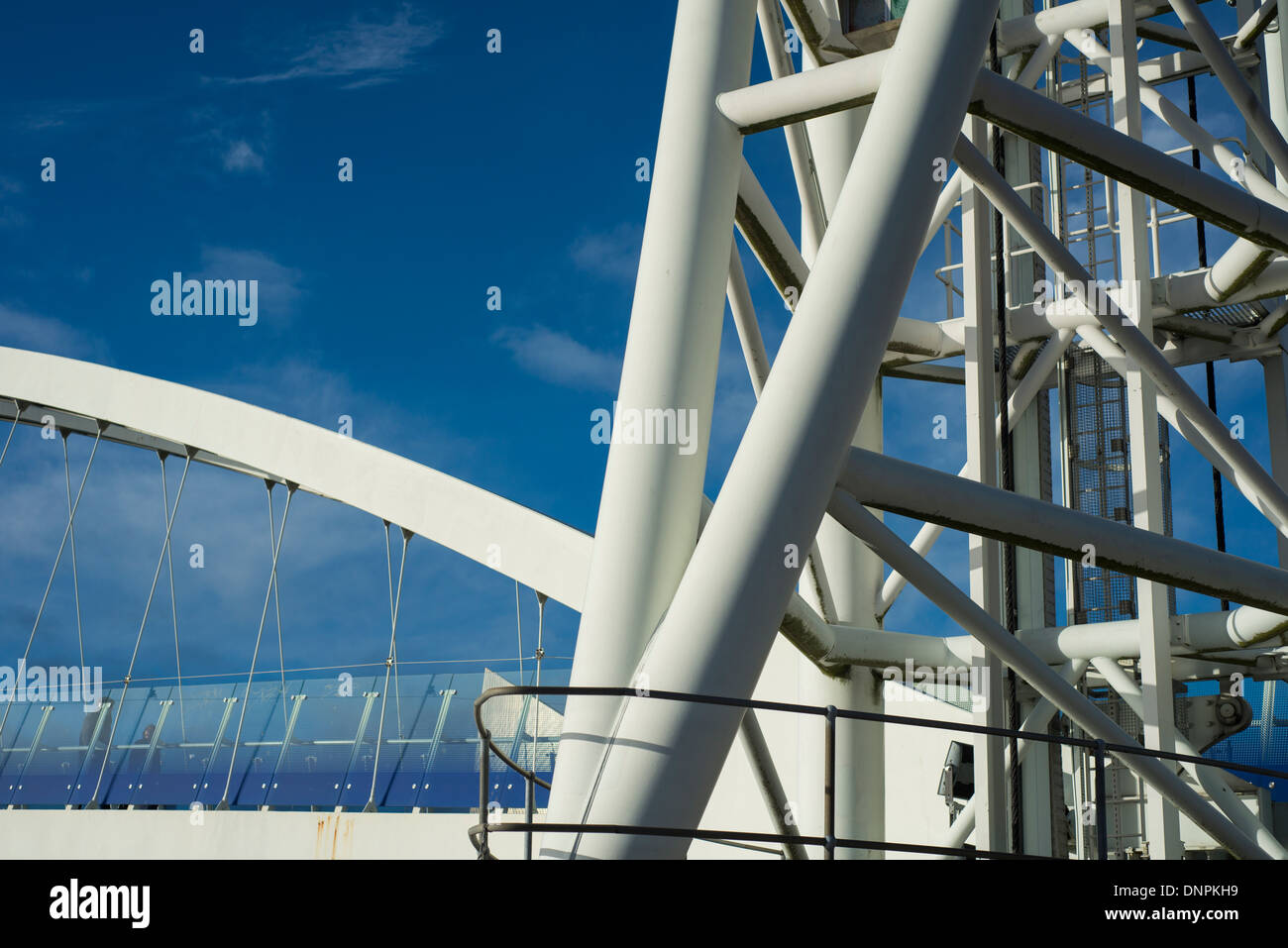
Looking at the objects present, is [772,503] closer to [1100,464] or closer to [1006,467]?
[1006,467]

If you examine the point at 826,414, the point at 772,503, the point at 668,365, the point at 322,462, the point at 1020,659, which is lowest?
the point at 1020,659

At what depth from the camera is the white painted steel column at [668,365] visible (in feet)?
23.1

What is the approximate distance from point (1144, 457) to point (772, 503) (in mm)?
4866

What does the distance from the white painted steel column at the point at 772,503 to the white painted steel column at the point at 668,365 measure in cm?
61

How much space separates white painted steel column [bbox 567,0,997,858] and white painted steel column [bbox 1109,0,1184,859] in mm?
4117

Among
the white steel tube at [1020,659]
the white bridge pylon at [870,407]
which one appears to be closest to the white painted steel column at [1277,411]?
the white bridge pylon at [870,407]

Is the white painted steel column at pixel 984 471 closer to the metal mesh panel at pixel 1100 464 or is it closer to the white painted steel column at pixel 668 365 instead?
the white painted steel column at pixel 668 365

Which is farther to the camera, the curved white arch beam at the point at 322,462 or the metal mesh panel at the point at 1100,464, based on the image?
the curved white arch beam at the point at 322,462

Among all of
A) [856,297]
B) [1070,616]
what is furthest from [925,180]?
[1070,616]

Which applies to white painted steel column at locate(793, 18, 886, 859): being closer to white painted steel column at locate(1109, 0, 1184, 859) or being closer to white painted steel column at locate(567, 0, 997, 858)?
white painted steel column at locate(1109, 0, 1184, 859)

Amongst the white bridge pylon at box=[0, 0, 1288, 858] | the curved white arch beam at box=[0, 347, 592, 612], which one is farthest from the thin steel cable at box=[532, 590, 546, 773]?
the white bridge pylon at box=[0, 0, 1288, 858]

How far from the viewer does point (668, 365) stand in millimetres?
7355

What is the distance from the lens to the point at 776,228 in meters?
9.22

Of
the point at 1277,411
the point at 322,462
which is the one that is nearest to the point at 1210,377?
the point at 1277,411
